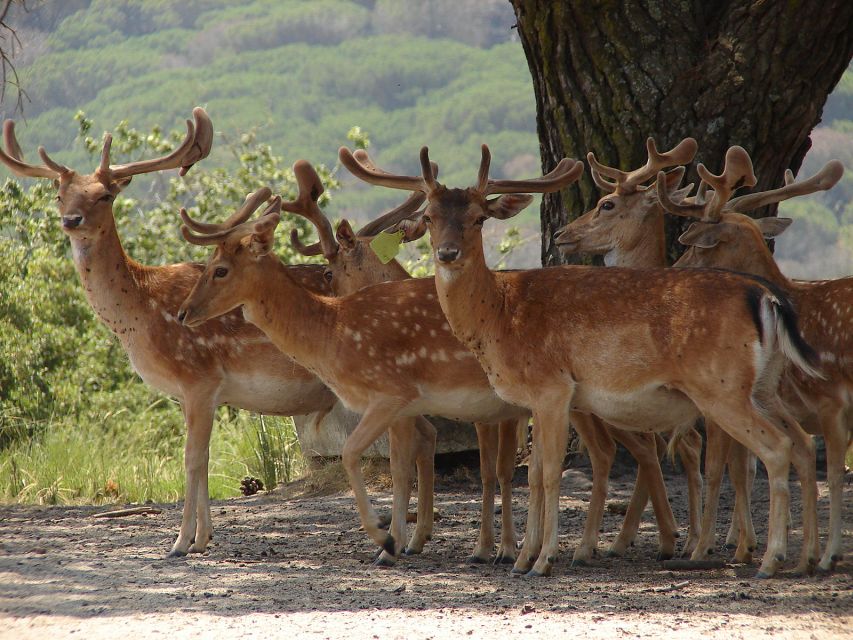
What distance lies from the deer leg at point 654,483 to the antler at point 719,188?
129 centimetres

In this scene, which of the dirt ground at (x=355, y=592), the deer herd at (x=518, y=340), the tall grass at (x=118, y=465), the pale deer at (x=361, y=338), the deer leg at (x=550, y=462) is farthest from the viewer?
the tall grass at (x=118, y=465)

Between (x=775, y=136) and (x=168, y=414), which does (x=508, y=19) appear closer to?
(x=168, y=414)

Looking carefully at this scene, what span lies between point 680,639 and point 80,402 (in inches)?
410

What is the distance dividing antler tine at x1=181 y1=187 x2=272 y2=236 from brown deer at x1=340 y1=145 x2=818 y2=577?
3.27 feet

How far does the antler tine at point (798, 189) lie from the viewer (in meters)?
7.42

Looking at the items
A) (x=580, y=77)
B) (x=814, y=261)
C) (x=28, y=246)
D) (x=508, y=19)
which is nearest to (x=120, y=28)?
(x=508, y=19)

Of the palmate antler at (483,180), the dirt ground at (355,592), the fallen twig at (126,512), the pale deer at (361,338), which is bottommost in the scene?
the dirt ground at (355,592)

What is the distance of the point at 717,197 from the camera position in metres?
7.21

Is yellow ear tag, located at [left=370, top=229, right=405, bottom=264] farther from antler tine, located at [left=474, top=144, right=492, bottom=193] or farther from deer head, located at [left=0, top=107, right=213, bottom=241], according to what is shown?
deer head, located at [left=0, top=107, right=213, bottom=241]

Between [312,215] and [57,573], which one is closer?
[57,573]

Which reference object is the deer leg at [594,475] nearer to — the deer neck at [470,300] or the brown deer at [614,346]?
the brown deer at [614,346]

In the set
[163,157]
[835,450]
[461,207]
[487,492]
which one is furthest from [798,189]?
[163,157]

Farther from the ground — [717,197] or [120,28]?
[120,28]

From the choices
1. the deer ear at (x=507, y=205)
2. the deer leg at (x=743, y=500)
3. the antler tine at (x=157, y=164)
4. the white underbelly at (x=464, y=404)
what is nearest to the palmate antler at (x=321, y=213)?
the antler tine at (x=157, y=164)
